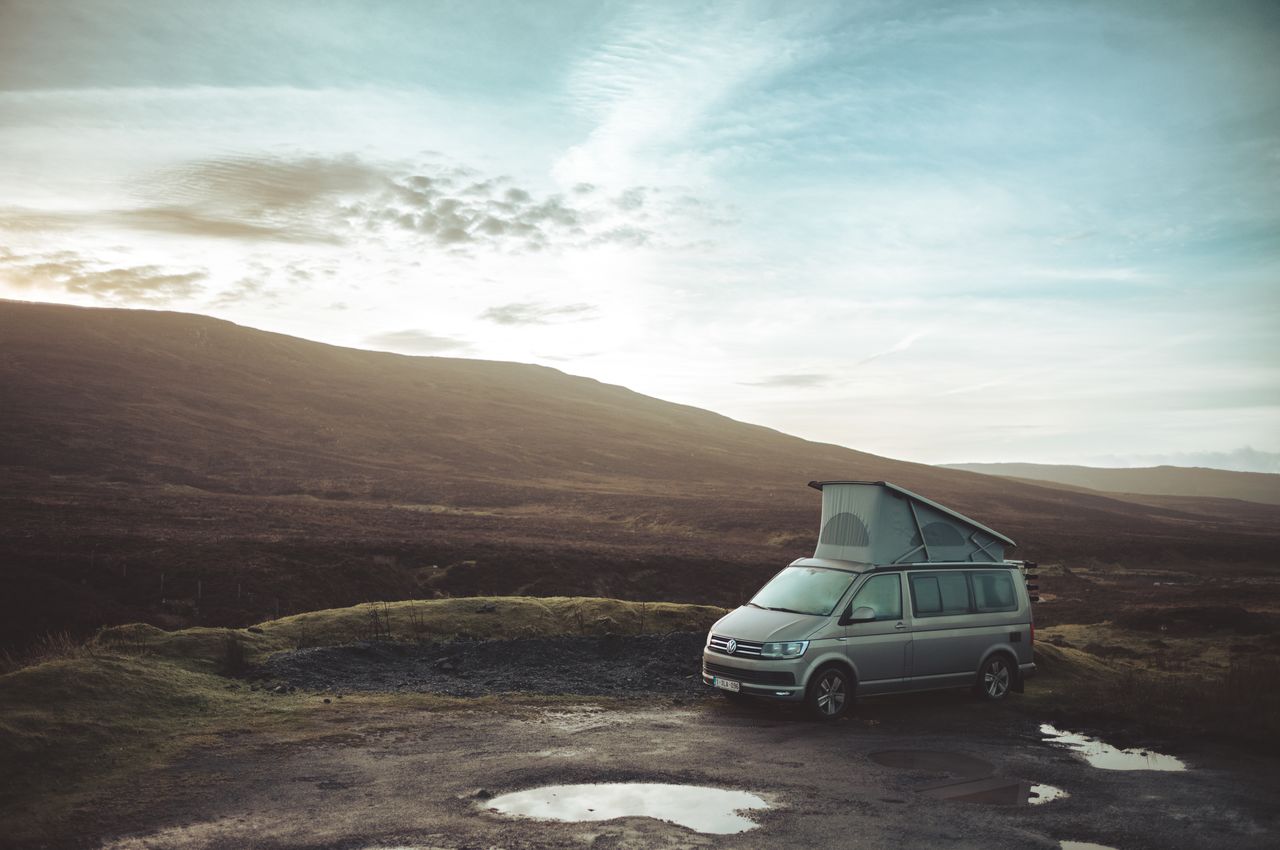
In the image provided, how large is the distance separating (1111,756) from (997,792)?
2.78 metres

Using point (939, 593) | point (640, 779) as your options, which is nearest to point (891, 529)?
point (939, 593)

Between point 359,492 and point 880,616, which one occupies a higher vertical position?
point 359,492

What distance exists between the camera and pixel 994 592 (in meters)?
14.3

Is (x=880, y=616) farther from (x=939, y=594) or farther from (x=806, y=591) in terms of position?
(x=939, y=594)

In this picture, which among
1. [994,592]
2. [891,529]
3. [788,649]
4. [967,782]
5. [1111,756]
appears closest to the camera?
[967,782]

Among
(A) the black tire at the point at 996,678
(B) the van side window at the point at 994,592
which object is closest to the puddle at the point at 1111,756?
(A) the black tire at the point at 996,678

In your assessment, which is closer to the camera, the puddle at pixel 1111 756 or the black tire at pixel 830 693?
the puddle at pixel 1111 756

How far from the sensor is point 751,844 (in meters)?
7.32

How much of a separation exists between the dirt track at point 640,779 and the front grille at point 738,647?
90 centimetres

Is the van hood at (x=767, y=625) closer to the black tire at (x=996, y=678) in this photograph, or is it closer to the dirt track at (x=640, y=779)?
the dirt track at (x=640, y=779)

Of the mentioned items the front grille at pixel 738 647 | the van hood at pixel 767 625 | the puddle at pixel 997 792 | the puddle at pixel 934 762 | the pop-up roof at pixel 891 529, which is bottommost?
the puddle at pixel 934 762

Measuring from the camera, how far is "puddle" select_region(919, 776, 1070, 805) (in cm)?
872

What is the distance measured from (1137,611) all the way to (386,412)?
10563 centimetres

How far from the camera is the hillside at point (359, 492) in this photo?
35.4 metres
